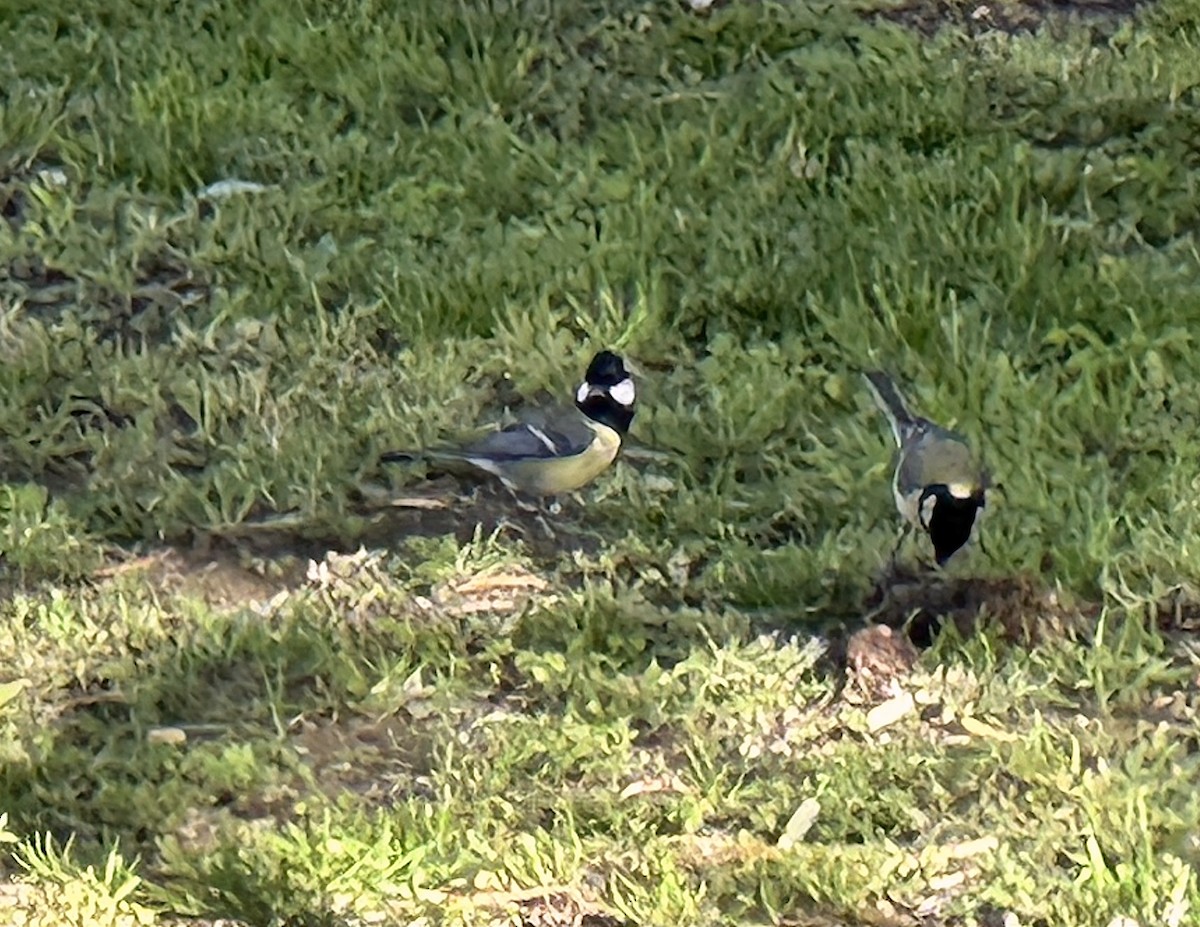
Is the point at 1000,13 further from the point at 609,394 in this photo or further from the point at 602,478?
the point at 602,478

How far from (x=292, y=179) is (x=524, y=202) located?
756 millimetres

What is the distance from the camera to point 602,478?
460 centimetres

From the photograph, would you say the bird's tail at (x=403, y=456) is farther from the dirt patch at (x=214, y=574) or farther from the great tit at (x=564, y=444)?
the dirt patch at (x=214, y=574)

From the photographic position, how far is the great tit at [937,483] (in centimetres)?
396

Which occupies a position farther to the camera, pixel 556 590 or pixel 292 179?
pixel 292 179

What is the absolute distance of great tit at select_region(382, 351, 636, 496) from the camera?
4.46 metres

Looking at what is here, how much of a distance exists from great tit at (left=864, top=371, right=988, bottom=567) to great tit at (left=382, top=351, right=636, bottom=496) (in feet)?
2.34

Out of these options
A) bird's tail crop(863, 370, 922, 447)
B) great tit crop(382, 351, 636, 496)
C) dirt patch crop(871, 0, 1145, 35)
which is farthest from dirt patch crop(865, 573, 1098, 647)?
dirt patch crop(871, 0, 1145, 35)

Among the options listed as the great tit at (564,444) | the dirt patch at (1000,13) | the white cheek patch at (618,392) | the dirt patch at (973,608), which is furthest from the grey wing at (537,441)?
the dirt patch at (1000,13)

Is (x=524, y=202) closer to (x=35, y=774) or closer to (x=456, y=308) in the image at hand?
(x=456, y=308)

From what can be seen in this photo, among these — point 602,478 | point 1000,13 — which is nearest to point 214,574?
point 602,478

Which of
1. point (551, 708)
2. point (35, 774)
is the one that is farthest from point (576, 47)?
point (35, 774)

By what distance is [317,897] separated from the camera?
3.34m

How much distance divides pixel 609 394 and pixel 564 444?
23 cm
